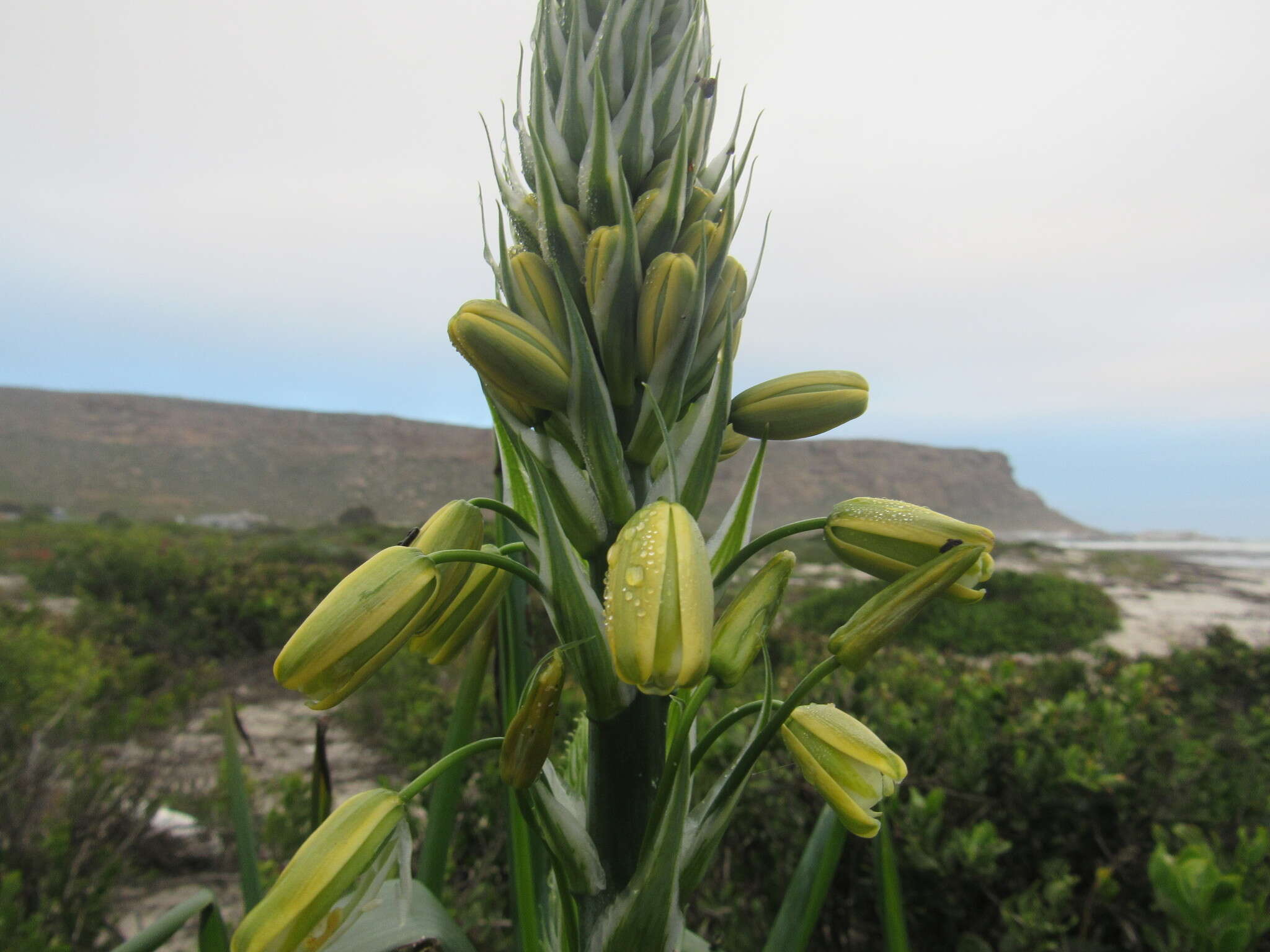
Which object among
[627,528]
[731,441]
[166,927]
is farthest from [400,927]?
[731,441]

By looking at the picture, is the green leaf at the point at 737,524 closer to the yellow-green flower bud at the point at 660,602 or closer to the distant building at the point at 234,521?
the yellow-green flower bud at the point at 660,602

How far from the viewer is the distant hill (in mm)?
52062

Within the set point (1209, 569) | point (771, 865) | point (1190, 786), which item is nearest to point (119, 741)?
point (771, 865)

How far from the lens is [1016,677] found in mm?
3709

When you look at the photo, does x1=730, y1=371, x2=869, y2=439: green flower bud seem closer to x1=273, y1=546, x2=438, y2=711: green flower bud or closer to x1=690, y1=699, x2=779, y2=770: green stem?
x1=690, y1=699, x2=779, y2=770: green stem

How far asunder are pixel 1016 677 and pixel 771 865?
1699mm

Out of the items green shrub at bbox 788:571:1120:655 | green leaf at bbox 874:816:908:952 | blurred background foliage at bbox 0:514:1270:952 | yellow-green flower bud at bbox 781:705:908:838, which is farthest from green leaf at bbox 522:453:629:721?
green shrub at bbox 788:571:1120:655

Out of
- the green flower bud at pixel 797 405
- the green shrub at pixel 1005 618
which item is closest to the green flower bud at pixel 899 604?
the green flower bud at pixel 797 405

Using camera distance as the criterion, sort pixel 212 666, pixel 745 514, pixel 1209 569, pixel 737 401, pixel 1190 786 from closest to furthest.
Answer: pixel 745 514 → pixel 737 401 → pixel 1190 786 → pixel 212 666 → pixel 1209 569

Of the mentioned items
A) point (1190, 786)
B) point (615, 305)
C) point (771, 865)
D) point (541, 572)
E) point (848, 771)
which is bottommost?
point (771, 865)

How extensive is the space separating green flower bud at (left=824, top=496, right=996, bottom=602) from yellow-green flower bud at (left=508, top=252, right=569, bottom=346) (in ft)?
1.68

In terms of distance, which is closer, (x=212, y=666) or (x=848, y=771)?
(x=848, y=771)

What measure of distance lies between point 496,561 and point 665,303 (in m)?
0.43

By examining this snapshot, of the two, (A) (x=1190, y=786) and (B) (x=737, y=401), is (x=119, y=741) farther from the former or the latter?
(A) (x=1190, y=786)
